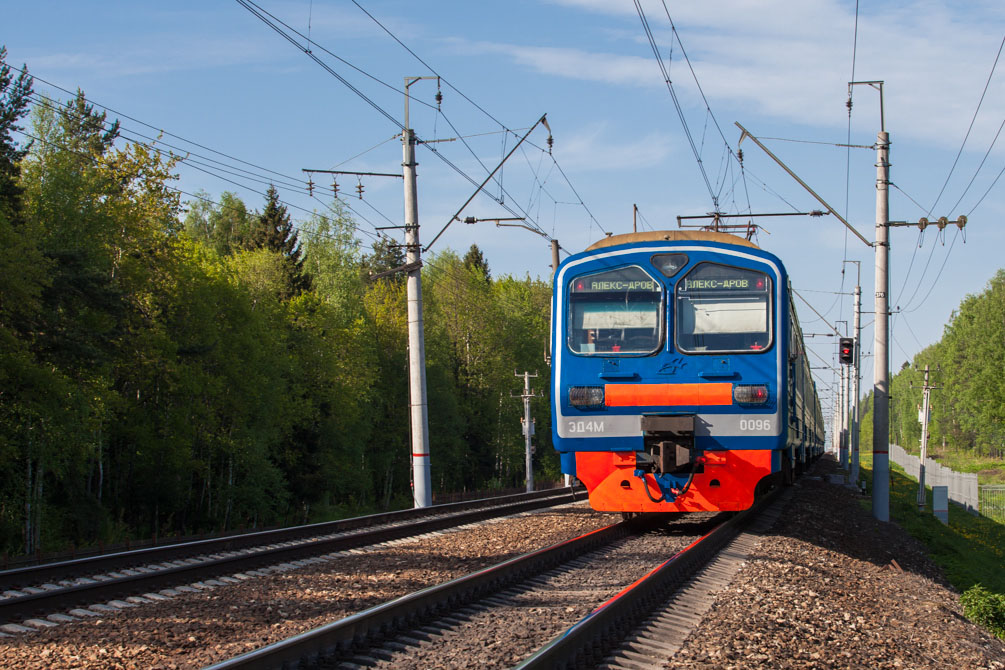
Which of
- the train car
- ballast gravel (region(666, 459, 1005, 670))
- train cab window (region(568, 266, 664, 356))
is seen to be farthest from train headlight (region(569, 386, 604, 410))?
ballast gravel (region(666, 459, 1005, 670))

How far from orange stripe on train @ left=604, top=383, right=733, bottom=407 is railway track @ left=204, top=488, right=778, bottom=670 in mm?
1851

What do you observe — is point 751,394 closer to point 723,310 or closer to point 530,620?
point 723,310

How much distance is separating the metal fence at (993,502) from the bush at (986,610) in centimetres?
2630

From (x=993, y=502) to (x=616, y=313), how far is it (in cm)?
3034

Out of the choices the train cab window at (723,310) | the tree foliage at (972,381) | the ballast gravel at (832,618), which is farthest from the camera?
the tree foliage at (972,381)

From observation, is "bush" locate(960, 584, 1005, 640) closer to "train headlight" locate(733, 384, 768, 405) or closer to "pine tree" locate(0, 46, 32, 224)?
"train headlight" locate(733, 384, 768, 405)

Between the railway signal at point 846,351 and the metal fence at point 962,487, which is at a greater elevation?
the railway signal at point 846,351

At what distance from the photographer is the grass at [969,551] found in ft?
32.1

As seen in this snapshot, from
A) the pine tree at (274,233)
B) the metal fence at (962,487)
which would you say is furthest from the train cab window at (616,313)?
the pine tree at (274,233)

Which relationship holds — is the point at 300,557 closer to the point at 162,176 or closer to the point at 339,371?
the point at 162,176

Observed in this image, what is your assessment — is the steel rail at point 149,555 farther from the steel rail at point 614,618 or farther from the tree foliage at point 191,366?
the tree foliage at point 191,366

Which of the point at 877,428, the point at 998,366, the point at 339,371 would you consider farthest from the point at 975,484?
the point at 998,366

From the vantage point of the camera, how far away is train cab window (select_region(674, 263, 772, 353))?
1155 cm

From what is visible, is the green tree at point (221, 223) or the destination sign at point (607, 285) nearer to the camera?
the destination sign at point (607, 285)
